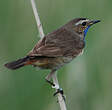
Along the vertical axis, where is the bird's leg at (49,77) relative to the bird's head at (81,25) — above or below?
below

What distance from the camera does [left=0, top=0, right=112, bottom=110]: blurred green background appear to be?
2625 millimetres

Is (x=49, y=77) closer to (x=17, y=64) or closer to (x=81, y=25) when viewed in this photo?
(x=17, y=64)

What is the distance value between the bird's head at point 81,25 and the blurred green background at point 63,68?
193 mm

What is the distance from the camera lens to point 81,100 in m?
2.73

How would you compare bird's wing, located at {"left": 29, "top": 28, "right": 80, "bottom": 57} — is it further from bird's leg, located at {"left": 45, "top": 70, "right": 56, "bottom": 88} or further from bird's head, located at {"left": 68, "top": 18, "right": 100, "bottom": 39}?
bird's leg, located at {"left": 45, "top": 70, "right": 56, "bottom": 88}

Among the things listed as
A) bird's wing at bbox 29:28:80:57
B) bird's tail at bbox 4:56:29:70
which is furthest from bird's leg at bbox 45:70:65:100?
bird's tail at bbox 4:56:29:70

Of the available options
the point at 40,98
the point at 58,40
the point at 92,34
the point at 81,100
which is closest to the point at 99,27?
the point at 92,34

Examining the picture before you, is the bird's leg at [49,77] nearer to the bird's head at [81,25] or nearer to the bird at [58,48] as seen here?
the bird at [58,48]

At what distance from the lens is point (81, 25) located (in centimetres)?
327

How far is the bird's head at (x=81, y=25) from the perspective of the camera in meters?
3.11

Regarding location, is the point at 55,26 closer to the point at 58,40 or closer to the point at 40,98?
the point at 58,40

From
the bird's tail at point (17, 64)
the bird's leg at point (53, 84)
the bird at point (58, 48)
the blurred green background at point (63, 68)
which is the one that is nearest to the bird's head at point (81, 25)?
the bird at point (58, 48)

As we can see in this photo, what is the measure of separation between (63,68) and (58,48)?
222mm

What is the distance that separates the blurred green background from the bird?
85 millimetres
